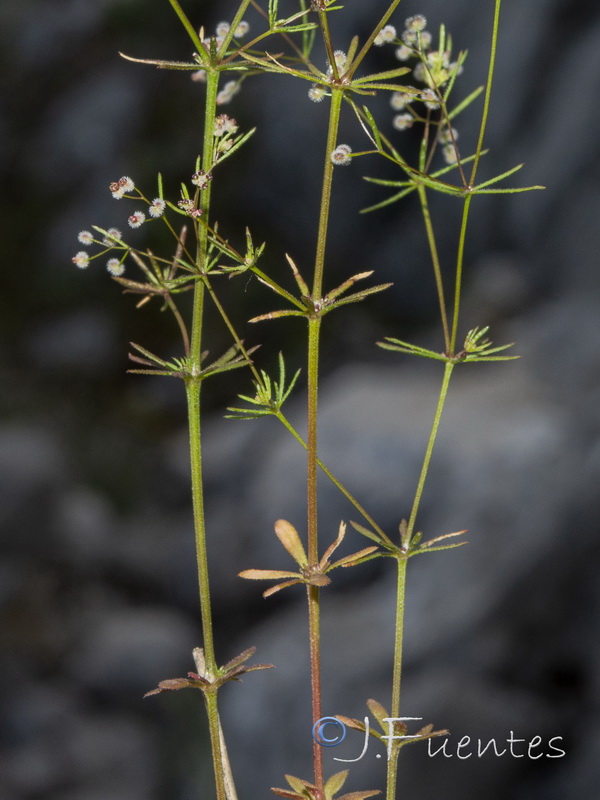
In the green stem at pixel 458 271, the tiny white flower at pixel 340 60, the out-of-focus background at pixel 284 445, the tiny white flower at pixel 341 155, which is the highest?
the tiny white flower at pixel 340 60

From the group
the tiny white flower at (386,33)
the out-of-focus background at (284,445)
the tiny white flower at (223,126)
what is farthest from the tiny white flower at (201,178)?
the out-of-focus background at (284,445)

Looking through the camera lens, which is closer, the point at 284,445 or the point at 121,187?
the point at 121,187

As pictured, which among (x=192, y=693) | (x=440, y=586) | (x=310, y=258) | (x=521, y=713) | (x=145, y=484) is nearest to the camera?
(x=521, y=713)

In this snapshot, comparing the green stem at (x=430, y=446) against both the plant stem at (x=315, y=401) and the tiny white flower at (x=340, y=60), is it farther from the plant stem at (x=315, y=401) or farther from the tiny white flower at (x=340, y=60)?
the tiny white flower at (x=340, y=60)

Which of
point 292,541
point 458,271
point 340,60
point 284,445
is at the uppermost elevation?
point 340,60

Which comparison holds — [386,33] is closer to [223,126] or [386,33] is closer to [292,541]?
[223,126]

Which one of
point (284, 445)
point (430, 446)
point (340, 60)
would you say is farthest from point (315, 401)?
point (284, 445)

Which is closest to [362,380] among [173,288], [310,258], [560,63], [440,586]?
[310,258]

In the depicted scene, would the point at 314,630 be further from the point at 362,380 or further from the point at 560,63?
the point at 560,63
